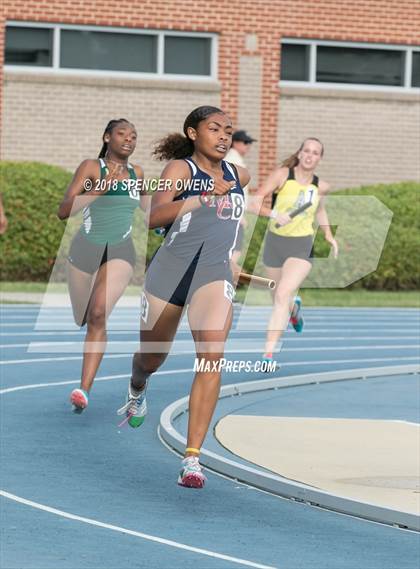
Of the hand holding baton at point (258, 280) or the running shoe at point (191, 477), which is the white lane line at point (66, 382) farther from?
the running shoe at point (191, 477)

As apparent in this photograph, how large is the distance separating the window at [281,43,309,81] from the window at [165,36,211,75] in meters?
1.59

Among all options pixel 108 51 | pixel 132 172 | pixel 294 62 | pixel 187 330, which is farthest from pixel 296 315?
pixel 294 62

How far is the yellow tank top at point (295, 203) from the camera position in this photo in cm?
1492

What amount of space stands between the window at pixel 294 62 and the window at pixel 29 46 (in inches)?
184

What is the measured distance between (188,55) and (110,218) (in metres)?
18.5

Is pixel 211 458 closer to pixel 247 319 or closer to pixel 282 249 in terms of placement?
pixel 282 249

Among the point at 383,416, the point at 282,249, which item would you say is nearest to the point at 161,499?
the point at 383,416

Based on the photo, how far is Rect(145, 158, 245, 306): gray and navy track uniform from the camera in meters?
9.16

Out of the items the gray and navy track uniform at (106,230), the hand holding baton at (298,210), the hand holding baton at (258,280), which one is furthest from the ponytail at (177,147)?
the hand holding baton at (298,210)

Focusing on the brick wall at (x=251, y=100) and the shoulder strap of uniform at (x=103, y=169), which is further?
the brick wall at (x=251, y=100)

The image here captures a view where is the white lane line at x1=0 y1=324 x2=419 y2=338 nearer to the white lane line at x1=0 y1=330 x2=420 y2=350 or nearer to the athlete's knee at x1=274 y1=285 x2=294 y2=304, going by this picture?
the white lane line at x1=0 y1=330 x2=420 y2=350

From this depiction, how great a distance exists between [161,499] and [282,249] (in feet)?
20.4

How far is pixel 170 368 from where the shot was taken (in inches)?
625

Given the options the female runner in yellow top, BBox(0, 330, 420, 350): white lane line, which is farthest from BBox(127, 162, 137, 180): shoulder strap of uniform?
BBox(0, 330, 420, 350): white lane line
